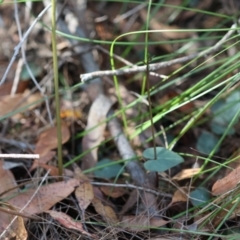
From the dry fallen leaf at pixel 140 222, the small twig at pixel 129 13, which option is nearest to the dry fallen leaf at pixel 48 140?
the dry fallen leaf at pixel 140 222

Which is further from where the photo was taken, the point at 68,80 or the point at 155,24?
the point at 155,24

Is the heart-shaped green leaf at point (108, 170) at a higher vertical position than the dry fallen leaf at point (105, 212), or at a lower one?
higher

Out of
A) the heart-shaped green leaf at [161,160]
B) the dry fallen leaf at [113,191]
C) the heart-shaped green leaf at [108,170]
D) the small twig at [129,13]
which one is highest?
the small twig at [129,13]

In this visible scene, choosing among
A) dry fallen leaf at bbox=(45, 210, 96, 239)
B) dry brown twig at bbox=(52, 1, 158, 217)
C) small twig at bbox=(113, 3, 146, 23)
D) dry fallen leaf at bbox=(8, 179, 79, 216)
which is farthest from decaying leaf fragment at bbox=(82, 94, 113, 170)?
small twig at bbox=(113, 3, 146, 23)

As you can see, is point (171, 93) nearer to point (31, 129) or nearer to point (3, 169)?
point (31, 129)

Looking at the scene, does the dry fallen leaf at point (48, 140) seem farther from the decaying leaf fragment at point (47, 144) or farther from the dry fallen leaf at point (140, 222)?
the dry fallen leaf at point (140, 222)

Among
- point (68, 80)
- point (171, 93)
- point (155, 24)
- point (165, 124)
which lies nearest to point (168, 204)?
point (165, 124)

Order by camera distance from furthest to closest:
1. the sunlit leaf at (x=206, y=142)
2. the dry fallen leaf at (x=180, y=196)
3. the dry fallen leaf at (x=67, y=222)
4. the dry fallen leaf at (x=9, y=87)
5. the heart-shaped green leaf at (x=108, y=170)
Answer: the dry fallen leaf at (x=9, y=87) < the sunlit leaf at (x=206, y=142) < the heart-shaped green leaf at (x=108, y=170) < the dry fallen leaf at (x=180, y=196) < the dry fallen leaf at (x=67, y=222)
